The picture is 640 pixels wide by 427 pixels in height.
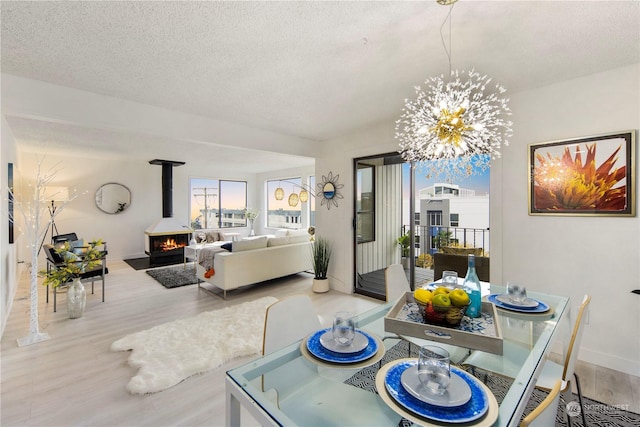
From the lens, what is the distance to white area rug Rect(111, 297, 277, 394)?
2290 mm

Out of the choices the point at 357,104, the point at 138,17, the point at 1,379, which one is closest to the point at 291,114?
the point at 357,104

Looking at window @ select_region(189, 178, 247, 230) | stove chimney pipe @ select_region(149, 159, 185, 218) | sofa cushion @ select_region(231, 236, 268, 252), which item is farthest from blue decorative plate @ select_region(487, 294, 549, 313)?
window @ select_region(189, 178, 247, 230)

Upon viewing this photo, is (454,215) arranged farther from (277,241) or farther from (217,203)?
(217,203)

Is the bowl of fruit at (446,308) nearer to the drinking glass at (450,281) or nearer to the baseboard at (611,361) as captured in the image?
the drinking glass at (450,281)

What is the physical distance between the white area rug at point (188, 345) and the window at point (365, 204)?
213 cm

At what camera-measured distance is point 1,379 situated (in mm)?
2279

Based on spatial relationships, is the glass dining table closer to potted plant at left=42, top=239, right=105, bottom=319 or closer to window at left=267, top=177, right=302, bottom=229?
potted plant at left=42, top=239, right=105, bottom=319

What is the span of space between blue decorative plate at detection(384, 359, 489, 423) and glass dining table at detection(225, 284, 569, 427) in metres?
0.02

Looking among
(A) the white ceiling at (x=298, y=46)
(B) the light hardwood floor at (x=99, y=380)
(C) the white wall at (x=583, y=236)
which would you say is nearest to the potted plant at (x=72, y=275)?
(B) the light hardwood floor at (x=99, y=380)

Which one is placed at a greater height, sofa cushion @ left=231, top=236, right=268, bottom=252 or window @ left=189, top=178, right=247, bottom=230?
window @ left=189, top=178, right=247, bottom=230

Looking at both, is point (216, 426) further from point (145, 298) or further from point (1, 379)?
point (145, 298)

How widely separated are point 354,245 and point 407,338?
10.1 feet

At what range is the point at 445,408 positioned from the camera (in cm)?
89

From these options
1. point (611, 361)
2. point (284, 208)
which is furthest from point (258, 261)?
point (284, 208)
